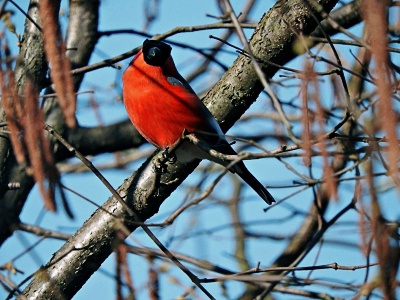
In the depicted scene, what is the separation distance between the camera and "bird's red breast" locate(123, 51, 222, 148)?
3.82m

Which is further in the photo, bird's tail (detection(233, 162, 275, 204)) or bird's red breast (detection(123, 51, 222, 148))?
bird's tail (detection(233, 162, 275, 204))

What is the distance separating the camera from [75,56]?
4438 millimetres

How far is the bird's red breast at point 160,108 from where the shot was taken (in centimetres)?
382

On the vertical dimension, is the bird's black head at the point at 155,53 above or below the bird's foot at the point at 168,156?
above

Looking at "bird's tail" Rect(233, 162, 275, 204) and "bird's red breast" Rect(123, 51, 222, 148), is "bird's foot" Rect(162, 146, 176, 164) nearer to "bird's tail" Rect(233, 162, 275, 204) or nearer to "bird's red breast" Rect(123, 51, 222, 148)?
"bird's red breast" Rect(123, 51, 222, 148)

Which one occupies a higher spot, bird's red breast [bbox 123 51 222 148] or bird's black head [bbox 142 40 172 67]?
bird's black head [bbox 142 40 172 67]

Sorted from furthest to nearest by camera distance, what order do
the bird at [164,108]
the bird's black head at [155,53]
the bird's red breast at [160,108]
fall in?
the bird's black head at [155,53]
the bird's red breast at [160,108]
the bird at [164,108]

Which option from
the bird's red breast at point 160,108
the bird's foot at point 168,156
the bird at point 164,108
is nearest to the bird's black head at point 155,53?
the bird at point 164,108

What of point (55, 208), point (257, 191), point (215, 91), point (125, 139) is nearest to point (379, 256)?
point (55, 208)

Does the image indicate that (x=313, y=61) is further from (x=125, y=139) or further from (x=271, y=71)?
(x=125, y=139)

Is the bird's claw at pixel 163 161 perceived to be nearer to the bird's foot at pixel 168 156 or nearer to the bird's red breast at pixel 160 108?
the bird's foot at pixel 168 156

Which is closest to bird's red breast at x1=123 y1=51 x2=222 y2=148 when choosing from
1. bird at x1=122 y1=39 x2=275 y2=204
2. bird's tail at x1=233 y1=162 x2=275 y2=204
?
bird at x1=122 y1=39 x2=275 y2=204

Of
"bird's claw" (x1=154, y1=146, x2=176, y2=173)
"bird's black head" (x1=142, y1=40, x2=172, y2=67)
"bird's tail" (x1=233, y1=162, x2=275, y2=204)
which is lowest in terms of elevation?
"bird's claw" (x1=154, y1=146, x2=176, y2=173)

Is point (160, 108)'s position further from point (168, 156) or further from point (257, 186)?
point (257, 186)
